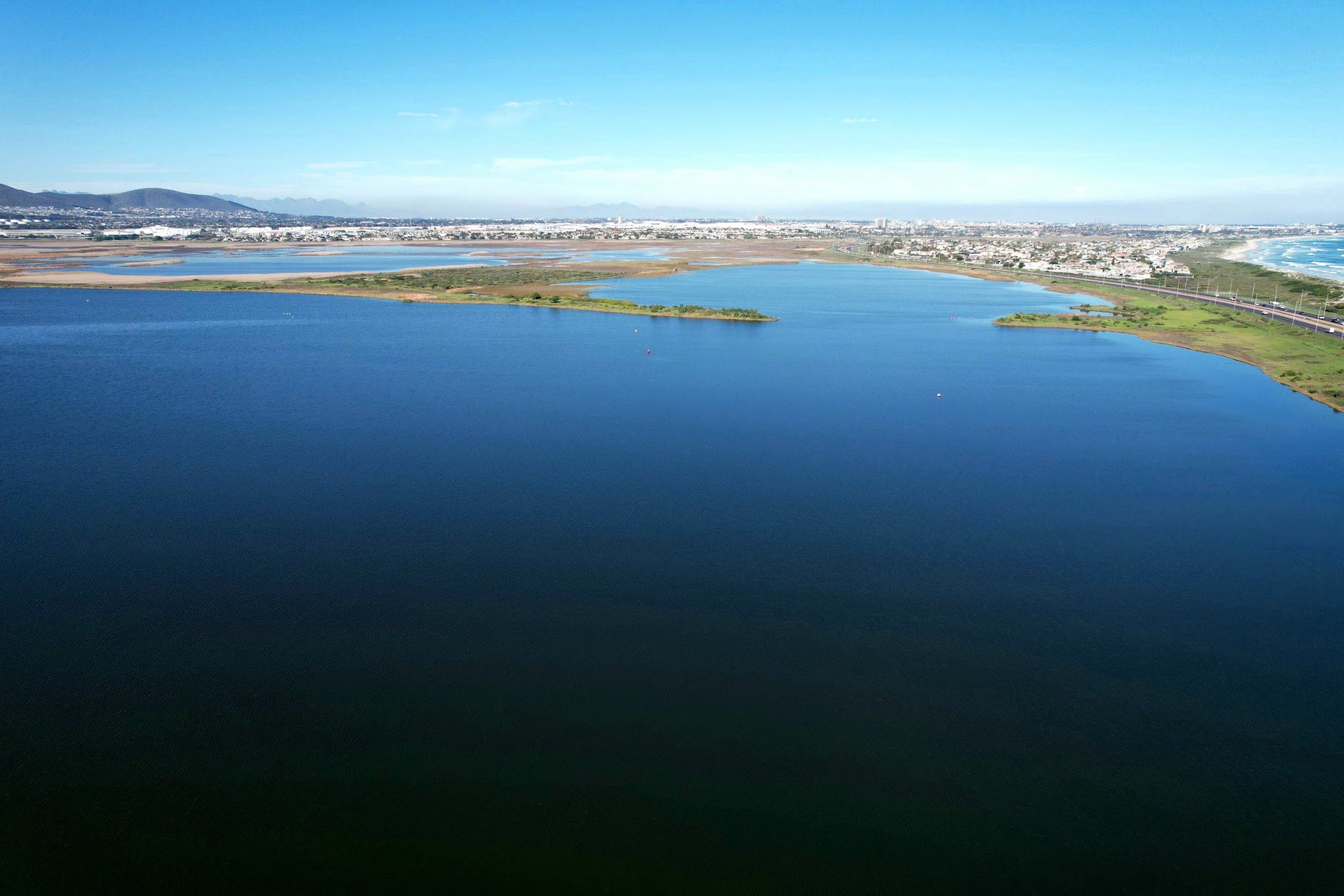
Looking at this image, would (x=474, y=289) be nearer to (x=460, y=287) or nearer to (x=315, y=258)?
(x=460, y=287)

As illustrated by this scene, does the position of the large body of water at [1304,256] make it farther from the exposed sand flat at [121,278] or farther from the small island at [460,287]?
the exposed sand flat at [121,278]

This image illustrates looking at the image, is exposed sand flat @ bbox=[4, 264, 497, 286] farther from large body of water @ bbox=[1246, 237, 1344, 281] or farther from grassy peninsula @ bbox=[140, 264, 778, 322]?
large body of water @ bbox=[1246, 237, 1344, 281]

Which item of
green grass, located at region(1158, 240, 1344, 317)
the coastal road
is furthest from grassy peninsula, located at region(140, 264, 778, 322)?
green grass, located at region(1158, 240, 1344, 317)

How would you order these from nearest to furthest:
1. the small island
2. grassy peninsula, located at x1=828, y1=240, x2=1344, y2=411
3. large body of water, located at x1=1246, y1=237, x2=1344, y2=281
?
1. grassy peninsula, located at x1=828, y1=240, x2=1344, y2=411
2. the small island
3. large body of water, located at x1=1246, y1=237, x2=1344, y2=281

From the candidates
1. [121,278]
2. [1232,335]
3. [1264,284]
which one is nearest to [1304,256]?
[1264,284]

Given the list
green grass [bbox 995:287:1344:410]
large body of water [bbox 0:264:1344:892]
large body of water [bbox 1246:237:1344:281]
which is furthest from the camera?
large body of water [bbox 1246:237:1344:281]

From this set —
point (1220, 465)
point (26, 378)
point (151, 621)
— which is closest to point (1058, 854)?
point (151, 621)
